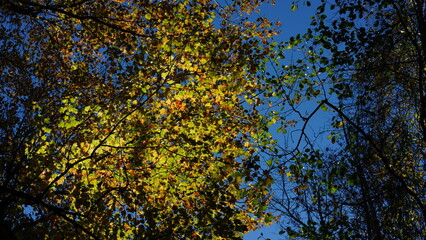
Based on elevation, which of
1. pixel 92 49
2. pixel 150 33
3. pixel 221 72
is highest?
pixel 92 49

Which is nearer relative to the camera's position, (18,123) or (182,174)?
(182,174)

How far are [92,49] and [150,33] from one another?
3434mm

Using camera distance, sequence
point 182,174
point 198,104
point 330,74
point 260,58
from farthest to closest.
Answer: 1. point 260,58
2. point 198,104
3. point 182,174
4. point 330,74

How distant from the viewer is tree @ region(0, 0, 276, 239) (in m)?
8.95

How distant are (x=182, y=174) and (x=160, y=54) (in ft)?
13.4

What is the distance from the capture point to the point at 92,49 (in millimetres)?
13773

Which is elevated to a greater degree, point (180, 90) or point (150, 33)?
point (150, 33)

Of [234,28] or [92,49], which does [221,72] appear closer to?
[234,28]

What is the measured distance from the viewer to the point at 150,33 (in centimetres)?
1159

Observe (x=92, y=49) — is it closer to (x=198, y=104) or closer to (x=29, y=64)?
(x=29, y=64)

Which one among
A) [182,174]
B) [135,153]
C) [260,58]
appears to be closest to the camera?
[135,153]

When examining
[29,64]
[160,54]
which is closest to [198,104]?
[160,54]

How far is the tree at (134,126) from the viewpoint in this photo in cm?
895

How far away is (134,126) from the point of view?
10.1 meters
